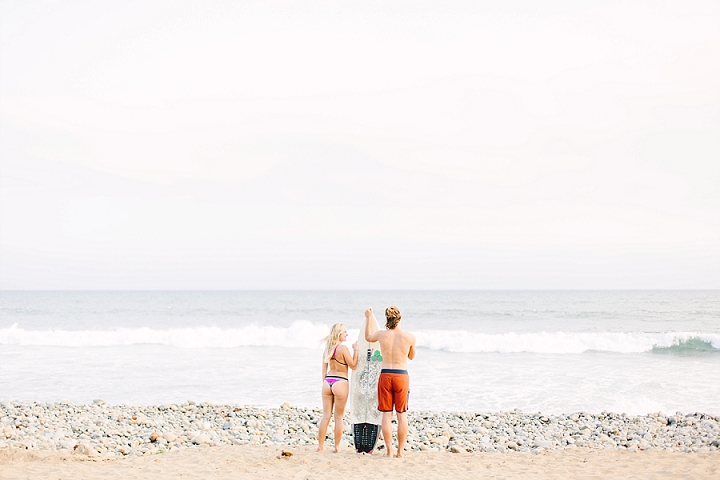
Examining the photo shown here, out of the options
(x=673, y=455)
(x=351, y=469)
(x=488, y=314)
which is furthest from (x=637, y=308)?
(x=351, y=469)

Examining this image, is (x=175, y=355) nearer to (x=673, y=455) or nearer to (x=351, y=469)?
(x=351, y=469)

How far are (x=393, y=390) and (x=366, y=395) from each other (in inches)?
19.0

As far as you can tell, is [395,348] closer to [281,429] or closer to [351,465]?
[351,465]

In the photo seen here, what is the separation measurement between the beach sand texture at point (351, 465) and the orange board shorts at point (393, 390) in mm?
739

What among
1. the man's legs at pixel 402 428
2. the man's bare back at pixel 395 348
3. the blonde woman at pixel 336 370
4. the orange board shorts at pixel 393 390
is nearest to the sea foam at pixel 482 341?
the man's legs at pixel 402 428

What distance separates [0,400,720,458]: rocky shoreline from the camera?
27.1ft

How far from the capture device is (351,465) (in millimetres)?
6895

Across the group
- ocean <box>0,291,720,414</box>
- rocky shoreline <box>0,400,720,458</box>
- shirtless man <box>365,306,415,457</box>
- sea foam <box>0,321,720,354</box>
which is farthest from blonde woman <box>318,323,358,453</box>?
sea foam <box>0,321,720,354</box>

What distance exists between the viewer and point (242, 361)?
18078 millimetres

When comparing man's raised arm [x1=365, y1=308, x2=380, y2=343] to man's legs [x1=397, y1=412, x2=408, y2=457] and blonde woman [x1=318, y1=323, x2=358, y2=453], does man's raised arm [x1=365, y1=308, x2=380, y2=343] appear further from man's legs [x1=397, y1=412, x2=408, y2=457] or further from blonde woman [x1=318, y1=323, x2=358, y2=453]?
man's legs [x1=397, y1=412, x2=408, y2=457]

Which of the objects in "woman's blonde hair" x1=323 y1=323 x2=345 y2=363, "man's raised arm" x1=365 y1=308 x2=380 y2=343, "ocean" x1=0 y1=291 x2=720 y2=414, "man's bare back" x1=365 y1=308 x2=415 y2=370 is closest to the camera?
"man's bare back" x1=365 y1=308 x2=415 y2=370

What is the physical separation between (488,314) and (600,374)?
24.7 m

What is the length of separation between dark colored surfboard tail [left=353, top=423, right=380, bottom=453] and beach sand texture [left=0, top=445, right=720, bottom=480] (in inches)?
6.9

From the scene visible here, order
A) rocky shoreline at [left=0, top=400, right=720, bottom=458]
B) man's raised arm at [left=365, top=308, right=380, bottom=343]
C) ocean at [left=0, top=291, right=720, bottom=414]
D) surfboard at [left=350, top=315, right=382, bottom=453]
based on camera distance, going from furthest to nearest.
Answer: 1. ocean at [left=0, top=291, right=720, bottom=414]
2. rocky shoreline at [left=0, top=400, right=720, bottom=458]
3. surfboard at [left=350, top=315, right=382, bottom=453]
4. man's raised arm at [left=365, top=308, right=380, bottom=343]
